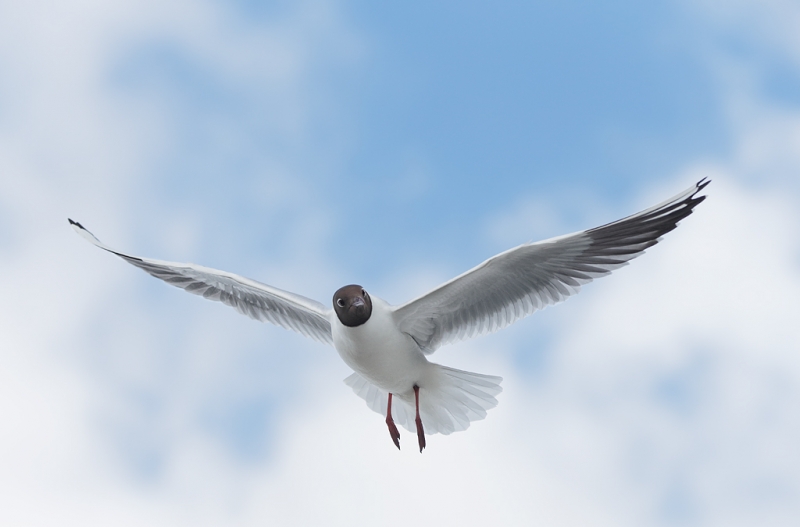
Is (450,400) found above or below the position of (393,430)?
above

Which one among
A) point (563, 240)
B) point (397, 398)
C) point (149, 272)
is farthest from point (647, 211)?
point (149, 272)

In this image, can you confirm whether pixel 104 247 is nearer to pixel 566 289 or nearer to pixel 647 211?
pixel 566 289

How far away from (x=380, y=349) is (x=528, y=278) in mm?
1134

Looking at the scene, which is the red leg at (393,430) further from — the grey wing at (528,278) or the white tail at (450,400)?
the grey wing at (528,278)

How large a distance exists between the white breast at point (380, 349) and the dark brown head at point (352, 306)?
57 millimetres

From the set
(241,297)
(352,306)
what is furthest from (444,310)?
(241,297)

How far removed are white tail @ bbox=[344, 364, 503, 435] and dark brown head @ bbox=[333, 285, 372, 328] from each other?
2.83 feet

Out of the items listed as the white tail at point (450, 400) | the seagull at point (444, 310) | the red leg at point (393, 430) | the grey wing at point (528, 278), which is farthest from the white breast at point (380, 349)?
the red leg at point (393, 430)

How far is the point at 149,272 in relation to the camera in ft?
24.4

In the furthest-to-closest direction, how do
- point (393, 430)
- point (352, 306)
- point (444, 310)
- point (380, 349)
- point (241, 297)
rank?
point (241, 297), point (393, 430), point (444, 310), point (380, 349), point (352, 306)

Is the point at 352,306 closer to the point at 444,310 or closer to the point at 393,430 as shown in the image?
the point at 444,310

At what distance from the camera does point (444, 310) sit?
6.34m

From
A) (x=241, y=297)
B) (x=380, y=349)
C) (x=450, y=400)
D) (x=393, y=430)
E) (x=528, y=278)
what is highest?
(x=241, y=297)

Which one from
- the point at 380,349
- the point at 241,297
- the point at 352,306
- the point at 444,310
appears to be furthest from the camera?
the point at 241,297
